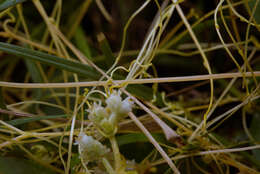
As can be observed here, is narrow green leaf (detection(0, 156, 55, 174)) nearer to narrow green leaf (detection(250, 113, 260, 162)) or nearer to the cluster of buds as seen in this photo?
the cluster of buds

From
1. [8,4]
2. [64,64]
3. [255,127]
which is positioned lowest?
[255,127]

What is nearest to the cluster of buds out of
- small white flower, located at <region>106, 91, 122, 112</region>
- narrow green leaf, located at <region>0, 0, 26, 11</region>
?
small white flower, located at <region>106, 91, 122, 112</region>

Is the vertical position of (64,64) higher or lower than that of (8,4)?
lower

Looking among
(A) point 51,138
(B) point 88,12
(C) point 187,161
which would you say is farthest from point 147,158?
(B) point 88,12

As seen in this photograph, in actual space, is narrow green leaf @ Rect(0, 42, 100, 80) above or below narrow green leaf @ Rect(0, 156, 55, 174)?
above

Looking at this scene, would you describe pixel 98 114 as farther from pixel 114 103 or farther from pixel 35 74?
pixel 35 74

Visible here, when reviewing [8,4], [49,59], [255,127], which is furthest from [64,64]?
[255,127]

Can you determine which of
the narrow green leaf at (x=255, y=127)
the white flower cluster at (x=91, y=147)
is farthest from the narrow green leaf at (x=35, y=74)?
the narrow green leaf at (x=255, y=127)

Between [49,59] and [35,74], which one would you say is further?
[35,74]

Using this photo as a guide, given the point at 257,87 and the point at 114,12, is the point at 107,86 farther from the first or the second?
the point at 114,12

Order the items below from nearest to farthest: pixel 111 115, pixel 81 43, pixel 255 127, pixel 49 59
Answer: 1. pixel 111 115
2. pixel 49 59
3. pixel 255 127
4. pixel 81 43

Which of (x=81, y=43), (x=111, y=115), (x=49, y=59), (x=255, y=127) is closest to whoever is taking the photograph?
(x=111, y=115)
